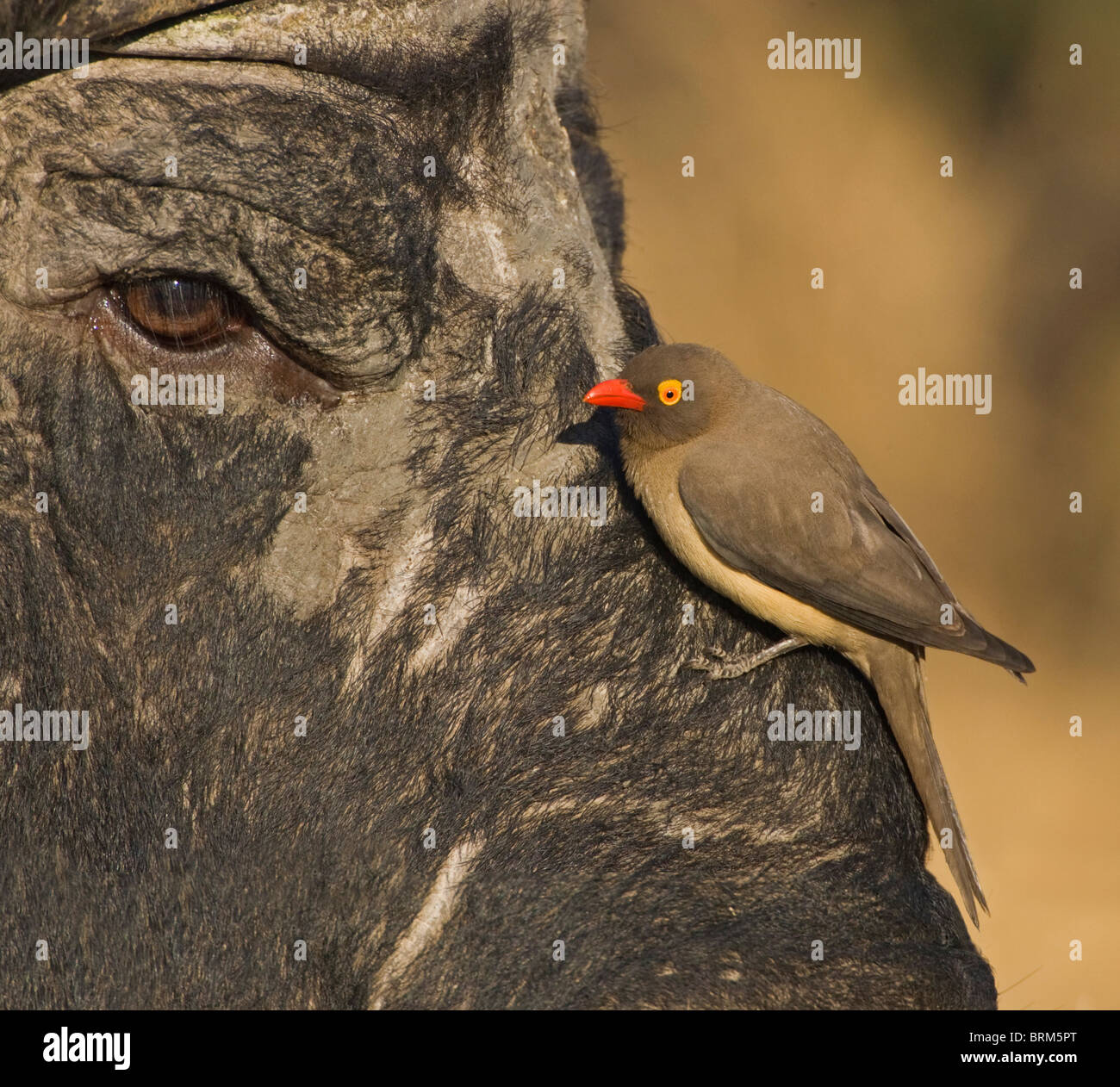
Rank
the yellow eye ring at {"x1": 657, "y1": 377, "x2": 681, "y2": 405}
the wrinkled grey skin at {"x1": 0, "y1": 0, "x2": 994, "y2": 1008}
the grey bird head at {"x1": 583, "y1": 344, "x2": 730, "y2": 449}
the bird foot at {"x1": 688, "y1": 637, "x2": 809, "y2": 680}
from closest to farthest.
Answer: the wrinkled grey skin at {"x1": 0, "y1": 0, "x2": 994, "y2": 1008} < the bird foot at {"x1": 688, "y1": 637, "x2": 809, "y2": 680} < the grey bird head at {"x1": 583, "y1": 344, "x2": 730, "y2": 449} < the yellow eye ring at {"x1": 657, "y1": 377, "x2": 681, "y2": 405}

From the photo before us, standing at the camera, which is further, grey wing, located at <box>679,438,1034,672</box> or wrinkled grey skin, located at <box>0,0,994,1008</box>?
grey wing, located at <box>679,438,1034,672</box>

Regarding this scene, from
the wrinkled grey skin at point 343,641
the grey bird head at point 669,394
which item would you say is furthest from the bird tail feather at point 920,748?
the grey bird head at point 669,394

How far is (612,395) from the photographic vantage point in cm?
393

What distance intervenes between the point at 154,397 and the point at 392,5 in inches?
46.6

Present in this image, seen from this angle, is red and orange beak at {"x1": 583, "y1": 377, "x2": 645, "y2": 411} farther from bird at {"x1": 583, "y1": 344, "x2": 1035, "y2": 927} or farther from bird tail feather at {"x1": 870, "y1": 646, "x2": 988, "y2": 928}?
bird tail feather at {"x1": 870, "y1": 646, "x2": 988, "y2": 928}

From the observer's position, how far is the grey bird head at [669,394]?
157 inches

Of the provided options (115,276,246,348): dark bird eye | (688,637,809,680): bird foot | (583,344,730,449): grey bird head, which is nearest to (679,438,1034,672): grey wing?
(583,344,730,449): grey bird head

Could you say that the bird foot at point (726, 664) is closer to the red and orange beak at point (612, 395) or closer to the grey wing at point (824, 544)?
the grey wing at point (824, 544)

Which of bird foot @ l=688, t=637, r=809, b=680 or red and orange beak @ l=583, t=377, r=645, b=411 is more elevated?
red and orange beak @ l=583, t=377, r=645, b=411

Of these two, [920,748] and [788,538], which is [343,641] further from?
[920,748]

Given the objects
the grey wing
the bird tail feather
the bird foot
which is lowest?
the bird tail feather

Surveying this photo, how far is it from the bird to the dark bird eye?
1.01 meters

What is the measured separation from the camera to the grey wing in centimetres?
411
